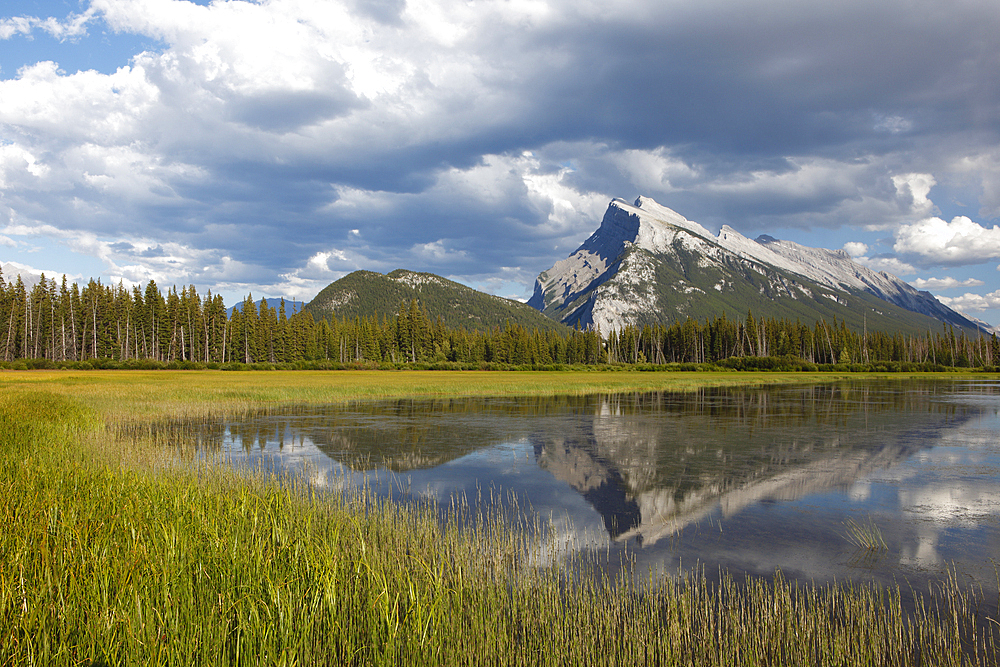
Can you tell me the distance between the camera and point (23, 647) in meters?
5.24

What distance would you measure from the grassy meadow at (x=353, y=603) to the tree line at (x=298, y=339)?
118m

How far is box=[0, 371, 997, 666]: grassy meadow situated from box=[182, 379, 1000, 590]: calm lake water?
1.78 meters

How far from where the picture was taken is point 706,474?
17.7m

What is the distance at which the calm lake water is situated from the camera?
1059 centimetres

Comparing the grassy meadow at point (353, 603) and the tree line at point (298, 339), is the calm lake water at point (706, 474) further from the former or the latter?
the tree line at point (298, 339)

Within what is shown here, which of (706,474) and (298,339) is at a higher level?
(298,339)

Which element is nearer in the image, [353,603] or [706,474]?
[353,603]

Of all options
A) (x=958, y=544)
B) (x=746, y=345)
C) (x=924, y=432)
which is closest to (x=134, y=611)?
(x=958, y=544)

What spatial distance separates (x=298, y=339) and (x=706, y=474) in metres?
141

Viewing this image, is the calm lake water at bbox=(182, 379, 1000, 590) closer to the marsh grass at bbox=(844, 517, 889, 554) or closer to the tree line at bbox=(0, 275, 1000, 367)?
the marsh grass at bbox=(844, 517, 889, 554)

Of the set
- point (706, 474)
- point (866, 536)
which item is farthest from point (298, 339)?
point (866, 536)

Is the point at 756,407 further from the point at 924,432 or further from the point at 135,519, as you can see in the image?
the point at 135,519

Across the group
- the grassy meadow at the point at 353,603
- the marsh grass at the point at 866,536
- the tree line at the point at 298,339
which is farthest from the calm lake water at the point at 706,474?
the tree line at the point at 298,339

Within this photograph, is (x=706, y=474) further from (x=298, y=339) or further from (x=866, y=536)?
(x=298, y=339)
